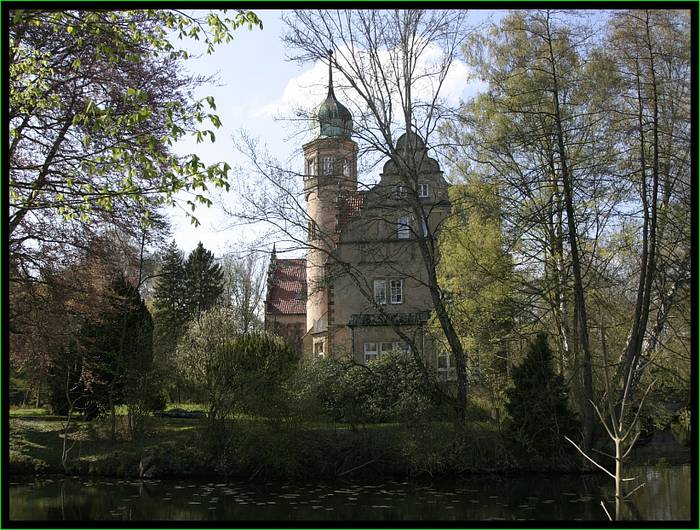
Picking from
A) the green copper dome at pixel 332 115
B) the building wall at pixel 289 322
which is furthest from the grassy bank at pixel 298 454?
the building wall at pixel 289 322

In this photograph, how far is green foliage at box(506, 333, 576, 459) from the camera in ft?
56.5

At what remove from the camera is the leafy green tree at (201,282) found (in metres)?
Result: 43.7

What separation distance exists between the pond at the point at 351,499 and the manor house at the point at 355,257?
188 inches

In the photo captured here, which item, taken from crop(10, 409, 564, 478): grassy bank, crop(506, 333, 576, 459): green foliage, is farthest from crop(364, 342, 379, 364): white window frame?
crop(506, 333, 576, 459): green foliage

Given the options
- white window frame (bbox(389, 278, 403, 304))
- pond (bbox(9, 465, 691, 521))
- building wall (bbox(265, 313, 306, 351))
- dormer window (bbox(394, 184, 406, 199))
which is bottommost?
pond (bbox(9, 465, 691, 521))

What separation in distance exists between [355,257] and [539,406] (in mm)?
14104

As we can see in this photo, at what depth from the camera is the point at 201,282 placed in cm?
4428

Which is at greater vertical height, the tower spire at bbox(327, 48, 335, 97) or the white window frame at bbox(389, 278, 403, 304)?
the tower spire at bbox(327, 48, 335, 97)

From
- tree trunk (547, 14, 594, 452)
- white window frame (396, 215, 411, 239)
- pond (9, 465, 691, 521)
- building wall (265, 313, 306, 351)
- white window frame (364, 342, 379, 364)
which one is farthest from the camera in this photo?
building wall (265, 313, 306, 351)

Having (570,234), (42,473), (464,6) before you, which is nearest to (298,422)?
(42,473)

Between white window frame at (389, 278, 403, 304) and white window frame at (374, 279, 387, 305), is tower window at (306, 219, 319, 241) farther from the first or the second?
white window frame at (374, 279, 387, 305)

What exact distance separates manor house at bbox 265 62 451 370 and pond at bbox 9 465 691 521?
188 inches

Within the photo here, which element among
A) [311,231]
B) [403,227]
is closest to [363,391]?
[311,231]

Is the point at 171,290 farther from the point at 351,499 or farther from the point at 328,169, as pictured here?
the point at 351,499
